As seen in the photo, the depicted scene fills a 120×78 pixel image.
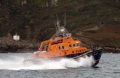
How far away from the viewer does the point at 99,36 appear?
183375 millimetres

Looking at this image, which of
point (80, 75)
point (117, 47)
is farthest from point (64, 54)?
point (117, 47)

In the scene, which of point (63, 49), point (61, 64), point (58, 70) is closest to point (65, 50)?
point (63, 49)

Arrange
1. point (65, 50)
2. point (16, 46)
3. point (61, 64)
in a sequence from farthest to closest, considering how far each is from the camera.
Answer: point (16, 46)
point (61, 64)
point (65, 50)

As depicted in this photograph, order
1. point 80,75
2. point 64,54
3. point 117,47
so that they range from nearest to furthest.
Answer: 1. point 80,75
2. point 64,54
3. point 117,47

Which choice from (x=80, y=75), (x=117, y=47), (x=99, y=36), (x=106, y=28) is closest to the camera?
(x=80, y=75)

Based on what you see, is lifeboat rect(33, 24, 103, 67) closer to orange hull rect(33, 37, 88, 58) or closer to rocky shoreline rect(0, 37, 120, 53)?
orange hull rect(33, 37, 88, 58)

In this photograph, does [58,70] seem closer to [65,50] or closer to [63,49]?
[65,50]

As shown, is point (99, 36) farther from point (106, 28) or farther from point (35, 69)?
point (35, 69)

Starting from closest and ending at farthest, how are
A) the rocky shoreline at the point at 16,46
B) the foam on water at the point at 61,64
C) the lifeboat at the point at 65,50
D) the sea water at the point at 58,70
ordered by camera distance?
1. the sea water at the point at 58,70
2. the lifeboat at the point at 65,50
3. the foam on water at the point at 61,64
4. the rocky shoreline at the point at 16,46

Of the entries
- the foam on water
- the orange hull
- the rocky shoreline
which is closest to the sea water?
the foam on water

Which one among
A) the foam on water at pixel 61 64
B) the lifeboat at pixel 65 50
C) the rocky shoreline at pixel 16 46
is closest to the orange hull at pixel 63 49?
the lifeboat at pixel 65 50

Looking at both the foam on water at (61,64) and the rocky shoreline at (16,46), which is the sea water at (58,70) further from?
the rocky shoreline at (16,46)

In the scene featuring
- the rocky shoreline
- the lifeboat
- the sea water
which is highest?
the rocky shoreline

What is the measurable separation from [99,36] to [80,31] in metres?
11.2
